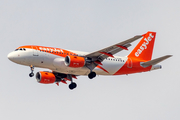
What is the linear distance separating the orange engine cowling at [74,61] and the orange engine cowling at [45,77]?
21.0 feet

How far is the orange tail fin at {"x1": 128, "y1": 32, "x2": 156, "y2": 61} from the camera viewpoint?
176 ft

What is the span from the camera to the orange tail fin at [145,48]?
53.5m

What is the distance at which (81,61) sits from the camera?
45.5 m

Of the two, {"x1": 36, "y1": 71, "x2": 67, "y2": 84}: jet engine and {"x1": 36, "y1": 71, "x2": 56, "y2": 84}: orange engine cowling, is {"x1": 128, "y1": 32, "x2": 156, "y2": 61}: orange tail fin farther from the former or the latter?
{"x1": 36, "y1": 71, "x2": 56, "y2": 84}: orange engine cowling

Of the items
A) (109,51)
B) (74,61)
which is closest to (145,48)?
(109,51)

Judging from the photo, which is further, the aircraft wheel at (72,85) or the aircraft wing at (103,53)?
the aircraft wheel at (72,85)

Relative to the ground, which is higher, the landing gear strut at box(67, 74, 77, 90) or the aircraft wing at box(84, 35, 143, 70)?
the aircraft wing at box(84, 35, 143, 70)

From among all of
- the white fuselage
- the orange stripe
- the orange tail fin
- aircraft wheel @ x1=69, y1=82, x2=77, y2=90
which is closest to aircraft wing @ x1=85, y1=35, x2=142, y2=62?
the white fuselage

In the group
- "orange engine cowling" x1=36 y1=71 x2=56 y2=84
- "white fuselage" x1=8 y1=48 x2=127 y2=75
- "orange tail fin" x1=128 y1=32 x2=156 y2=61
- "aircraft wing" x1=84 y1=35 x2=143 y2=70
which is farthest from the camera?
"orange tail fin" x1=128 y1=32 x2=156 y2=61

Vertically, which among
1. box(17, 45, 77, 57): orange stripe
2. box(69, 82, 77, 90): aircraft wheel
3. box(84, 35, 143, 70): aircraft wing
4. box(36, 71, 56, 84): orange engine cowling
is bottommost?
box(69, 82, 77, 90): aircraft wheel

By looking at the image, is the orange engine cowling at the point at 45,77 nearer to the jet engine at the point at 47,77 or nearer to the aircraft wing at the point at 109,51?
the jet engine at the point at 47,77

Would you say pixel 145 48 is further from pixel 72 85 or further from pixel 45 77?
pixel 45 77

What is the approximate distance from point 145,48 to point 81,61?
44.3 feet

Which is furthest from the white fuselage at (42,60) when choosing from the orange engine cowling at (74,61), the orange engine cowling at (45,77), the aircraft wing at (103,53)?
the orange engine cowling at (45,77)
